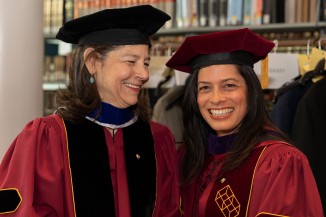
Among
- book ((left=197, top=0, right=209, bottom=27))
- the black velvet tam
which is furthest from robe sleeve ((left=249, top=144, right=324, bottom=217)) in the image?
book ((left=197, top=0, right=209, bottom=27))

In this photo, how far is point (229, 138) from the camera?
2074mm

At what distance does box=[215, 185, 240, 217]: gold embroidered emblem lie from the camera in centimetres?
189

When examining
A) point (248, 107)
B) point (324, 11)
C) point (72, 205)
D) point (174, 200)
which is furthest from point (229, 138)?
point (324, 11)

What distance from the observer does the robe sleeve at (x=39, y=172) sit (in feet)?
5.63

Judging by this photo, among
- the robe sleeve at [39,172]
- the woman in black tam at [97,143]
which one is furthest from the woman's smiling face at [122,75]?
the robe sleeve at [39,172]

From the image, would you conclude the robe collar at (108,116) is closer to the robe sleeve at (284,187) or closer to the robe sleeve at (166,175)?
the robe sleeve at (166,175)

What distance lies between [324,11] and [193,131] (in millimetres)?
1731

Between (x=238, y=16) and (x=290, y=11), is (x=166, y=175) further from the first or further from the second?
(x=290, y=11)

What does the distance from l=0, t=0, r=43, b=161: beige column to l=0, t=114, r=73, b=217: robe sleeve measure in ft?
1.78

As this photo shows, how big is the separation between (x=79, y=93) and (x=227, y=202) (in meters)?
0.69

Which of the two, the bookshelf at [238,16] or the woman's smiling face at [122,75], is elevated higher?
the bookshelf at [238,16]

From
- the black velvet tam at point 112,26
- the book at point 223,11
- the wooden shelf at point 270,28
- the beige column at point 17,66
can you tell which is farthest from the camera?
the book at point 223,11

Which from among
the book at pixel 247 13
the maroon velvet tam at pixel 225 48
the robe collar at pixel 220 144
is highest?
the book at pixel 247 13

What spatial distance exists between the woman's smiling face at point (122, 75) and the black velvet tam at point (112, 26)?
1.6 inches
